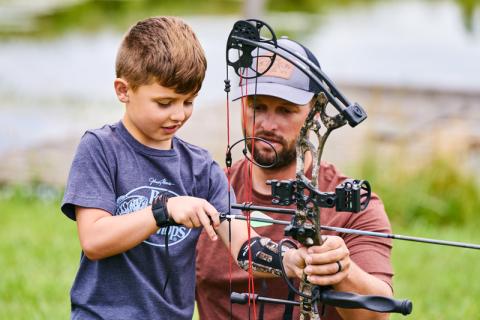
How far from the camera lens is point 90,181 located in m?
3.19

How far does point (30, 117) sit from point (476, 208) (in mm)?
6684

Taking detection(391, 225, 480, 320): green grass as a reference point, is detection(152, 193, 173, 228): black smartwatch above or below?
above

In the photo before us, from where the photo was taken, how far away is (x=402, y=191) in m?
8.53

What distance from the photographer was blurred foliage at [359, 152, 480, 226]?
335 inches

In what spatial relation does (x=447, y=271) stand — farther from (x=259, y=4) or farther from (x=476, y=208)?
(x=259, y=4)

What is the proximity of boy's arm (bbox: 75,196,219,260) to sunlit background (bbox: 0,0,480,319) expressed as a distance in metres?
2.63

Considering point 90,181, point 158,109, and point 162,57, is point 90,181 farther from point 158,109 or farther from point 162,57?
point 162,57

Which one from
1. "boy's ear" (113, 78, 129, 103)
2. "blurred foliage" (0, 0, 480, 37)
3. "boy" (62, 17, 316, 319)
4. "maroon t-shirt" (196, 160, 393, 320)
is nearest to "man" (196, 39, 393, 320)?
"maroon t-shirt" (196, 160, 393, 320)

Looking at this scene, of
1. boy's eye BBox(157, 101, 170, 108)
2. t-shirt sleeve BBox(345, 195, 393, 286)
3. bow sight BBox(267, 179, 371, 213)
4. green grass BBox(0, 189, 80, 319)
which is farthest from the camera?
green grass BBox(0, 189, 80, 319)

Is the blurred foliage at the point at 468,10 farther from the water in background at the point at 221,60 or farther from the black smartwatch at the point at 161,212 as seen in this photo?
the black smartwatch at the point at 161,212

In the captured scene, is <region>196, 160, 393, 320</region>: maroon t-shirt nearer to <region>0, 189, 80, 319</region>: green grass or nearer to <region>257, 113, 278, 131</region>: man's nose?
<region>257, 113, 278, 131</region>: man's nose

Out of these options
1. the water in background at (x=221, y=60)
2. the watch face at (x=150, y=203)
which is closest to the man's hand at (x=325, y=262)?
the watch face at (x=150, y=203)

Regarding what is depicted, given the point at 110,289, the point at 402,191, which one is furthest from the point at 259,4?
the point at 110,289

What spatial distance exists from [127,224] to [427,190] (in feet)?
19.5
